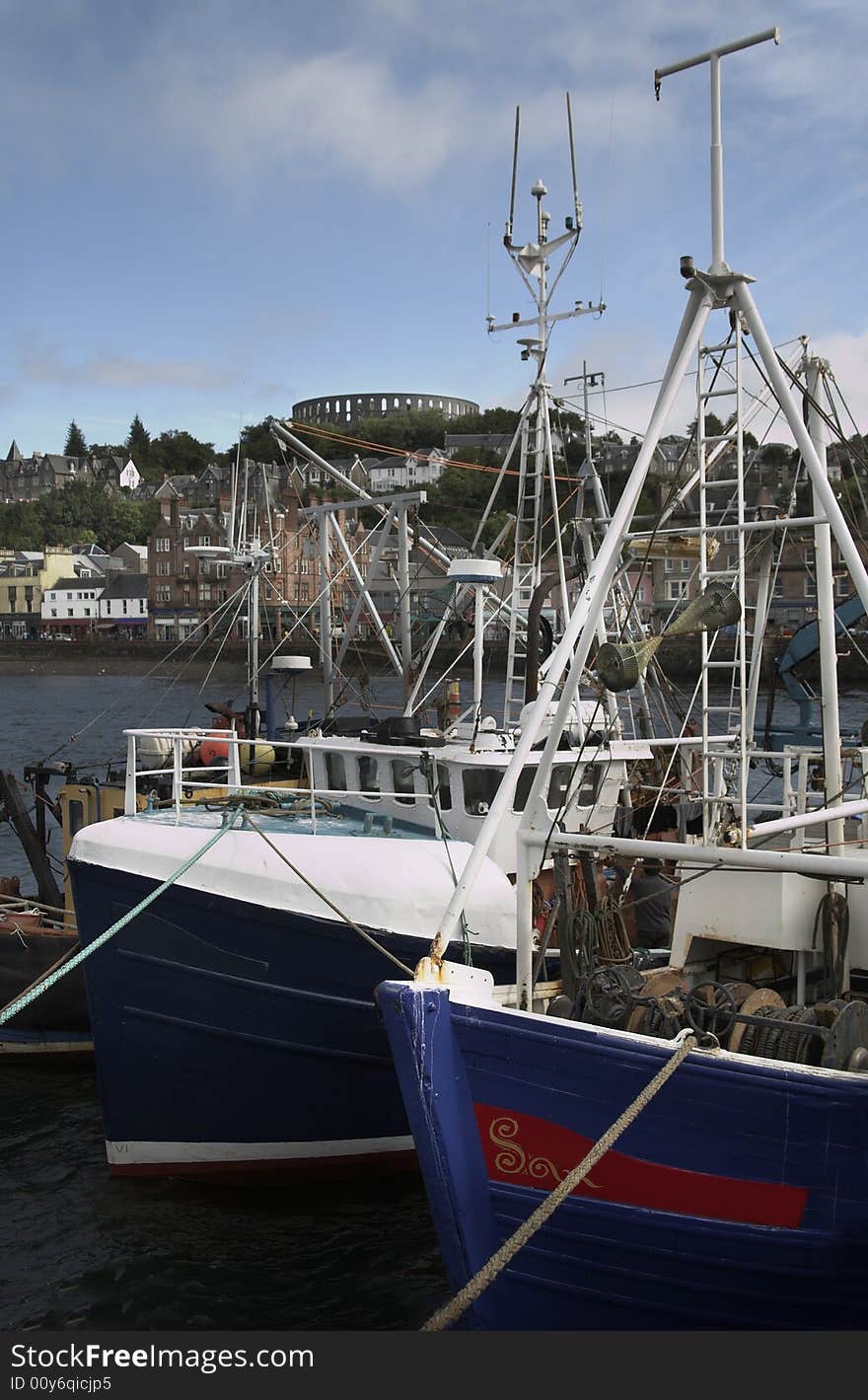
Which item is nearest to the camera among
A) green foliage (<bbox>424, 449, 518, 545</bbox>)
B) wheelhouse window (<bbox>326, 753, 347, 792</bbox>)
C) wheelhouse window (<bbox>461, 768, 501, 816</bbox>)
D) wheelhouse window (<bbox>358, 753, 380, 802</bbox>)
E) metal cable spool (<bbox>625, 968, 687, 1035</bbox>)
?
metal cable spool (<bbox>625, 968, 687, 1035</bbox>)

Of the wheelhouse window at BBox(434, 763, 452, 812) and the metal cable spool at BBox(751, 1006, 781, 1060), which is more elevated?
the wheelhouse window at BBox(434, 763, 452, 812)

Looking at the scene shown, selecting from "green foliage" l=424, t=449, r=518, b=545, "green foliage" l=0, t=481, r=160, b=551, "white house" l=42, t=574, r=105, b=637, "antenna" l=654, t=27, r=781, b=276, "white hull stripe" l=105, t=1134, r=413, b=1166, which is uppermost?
"green foliage" l=0, t=481, r=160, b=551

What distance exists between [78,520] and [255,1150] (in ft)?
555

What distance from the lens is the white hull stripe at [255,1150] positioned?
11.4 m

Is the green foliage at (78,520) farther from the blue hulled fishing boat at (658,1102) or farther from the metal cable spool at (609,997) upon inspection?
the metal cable spool at (609,997)

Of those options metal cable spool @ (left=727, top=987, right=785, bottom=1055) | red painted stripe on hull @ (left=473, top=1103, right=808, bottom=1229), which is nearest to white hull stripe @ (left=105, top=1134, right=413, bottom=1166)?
red painted stripe on hull @ (left=473, top=1103, right=808, bottom=1229)

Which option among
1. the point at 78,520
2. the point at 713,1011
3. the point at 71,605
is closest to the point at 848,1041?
the point at 713,1011

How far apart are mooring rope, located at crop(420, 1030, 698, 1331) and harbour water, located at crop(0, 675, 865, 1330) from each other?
3.59m

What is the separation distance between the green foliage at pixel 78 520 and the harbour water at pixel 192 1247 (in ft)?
517

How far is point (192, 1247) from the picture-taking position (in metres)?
10.6

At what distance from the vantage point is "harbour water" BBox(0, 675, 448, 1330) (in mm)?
9609

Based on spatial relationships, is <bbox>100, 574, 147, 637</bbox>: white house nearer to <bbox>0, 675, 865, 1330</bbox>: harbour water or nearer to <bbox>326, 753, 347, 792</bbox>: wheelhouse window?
<bbox>326, 753, 347, 792</bbox>: wheelhouse window

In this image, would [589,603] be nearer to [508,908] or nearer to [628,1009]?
[628,1009]

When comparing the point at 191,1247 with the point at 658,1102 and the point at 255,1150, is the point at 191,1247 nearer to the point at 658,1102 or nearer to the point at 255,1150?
the point at 255,1150
